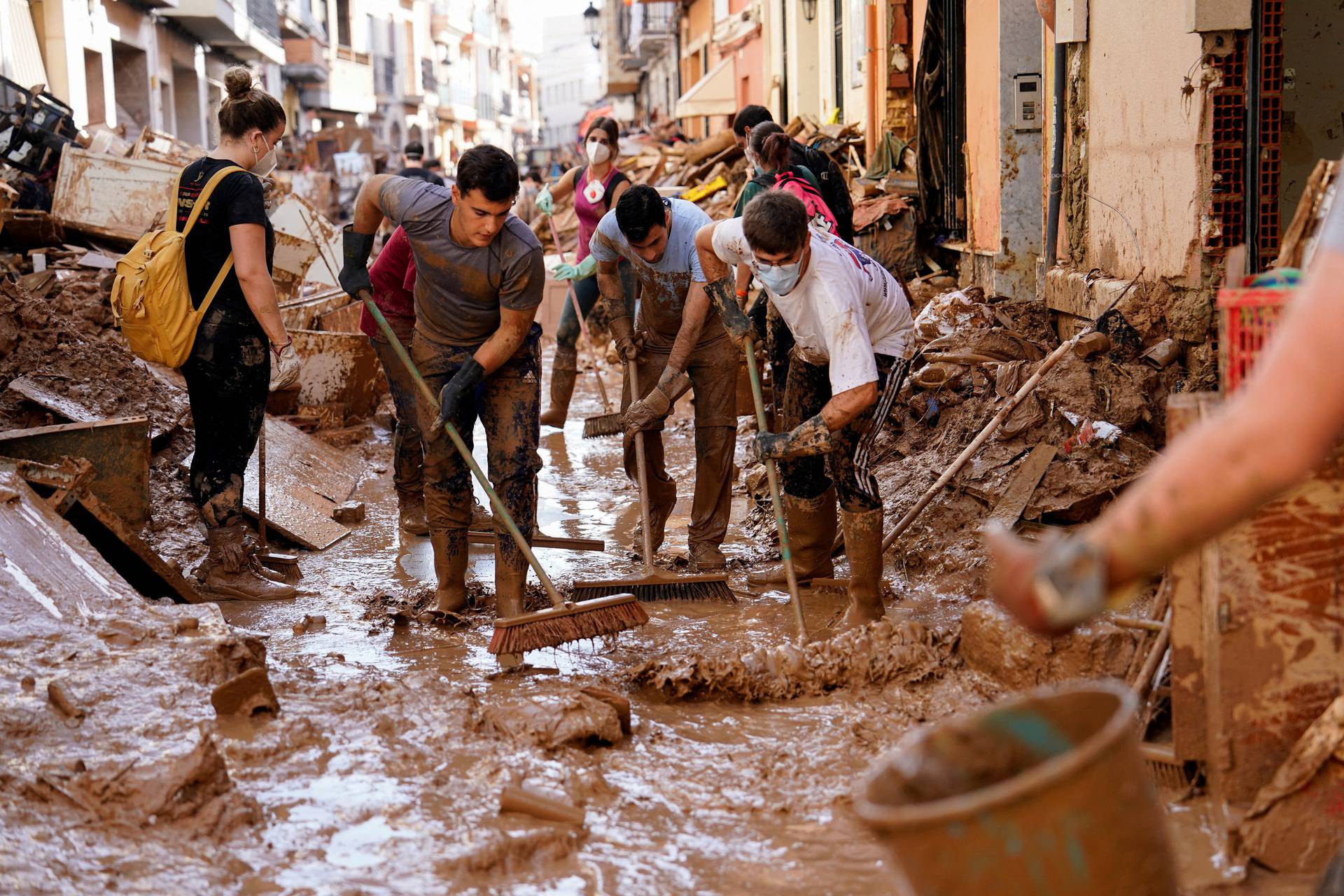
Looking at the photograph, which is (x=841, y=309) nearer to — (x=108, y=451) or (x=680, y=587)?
(x=680, y=587)

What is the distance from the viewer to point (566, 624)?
433cm

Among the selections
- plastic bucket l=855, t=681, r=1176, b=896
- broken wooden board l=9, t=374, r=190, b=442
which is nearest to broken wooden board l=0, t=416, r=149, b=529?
broken wooden board l=9, t=374, r=190, b=442

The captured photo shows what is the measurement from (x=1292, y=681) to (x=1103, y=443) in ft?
8.88

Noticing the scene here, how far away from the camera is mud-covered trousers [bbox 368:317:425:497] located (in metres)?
6.09

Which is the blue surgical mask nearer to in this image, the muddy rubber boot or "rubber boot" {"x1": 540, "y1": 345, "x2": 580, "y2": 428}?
the muddy rubber boot

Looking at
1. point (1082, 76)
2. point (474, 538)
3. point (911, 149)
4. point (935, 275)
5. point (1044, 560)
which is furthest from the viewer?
point (911, 149)

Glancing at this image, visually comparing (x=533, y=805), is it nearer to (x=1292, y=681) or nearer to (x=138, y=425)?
(x=1292, y=681)

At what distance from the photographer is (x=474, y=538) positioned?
6.31 meters

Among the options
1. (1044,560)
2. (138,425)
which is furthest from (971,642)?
(138,425)

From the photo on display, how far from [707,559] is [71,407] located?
3310 mm

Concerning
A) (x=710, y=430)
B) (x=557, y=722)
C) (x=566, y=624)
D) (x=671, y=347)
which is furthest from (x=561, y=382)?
(x=557, y=722)

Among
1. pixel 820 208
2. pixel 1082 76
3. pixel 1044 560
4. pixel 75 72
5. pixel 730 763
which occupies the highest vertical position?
pixel 75 72

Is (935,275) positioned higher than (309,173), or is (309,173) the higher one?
(309,173)

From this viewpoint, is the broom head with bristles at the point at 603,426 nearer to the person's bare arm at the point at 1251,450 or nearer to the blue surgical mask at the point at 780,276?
the blue surgical mask at the point at 780,276
